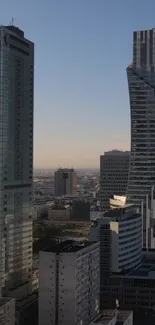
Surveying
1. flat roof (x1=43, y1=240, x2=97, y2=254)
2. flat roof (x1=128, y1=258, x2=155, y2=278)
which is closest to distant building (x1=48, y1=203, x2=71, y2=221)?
flat roof (x1=128, y1=258, x2=155, y2=278)

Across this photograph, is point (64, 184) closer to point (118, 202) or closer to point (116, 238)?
point (118, 202)

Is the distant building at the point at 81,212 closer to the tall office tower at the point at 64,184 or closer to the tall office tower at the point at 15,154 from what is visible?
the tall office tower at the point at 64,184

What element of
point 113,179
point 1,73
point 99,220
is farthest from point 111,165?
point 1,73

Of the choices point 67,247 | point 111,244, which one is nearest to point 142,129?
point 111,244

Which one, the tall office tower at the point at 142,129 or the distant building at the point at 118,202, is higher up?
the tall office tower at the point at 142,129

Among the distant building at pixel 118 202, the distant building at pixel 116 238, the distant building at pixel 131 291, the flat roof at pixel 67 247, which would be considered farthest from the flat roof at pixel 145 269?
the distant building at pixel 118 202

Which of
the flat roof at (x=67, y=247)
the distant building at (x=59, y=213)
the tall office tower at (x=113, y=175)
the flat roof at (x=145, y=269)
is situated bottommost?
the flat roof at (x=145, y=269)
